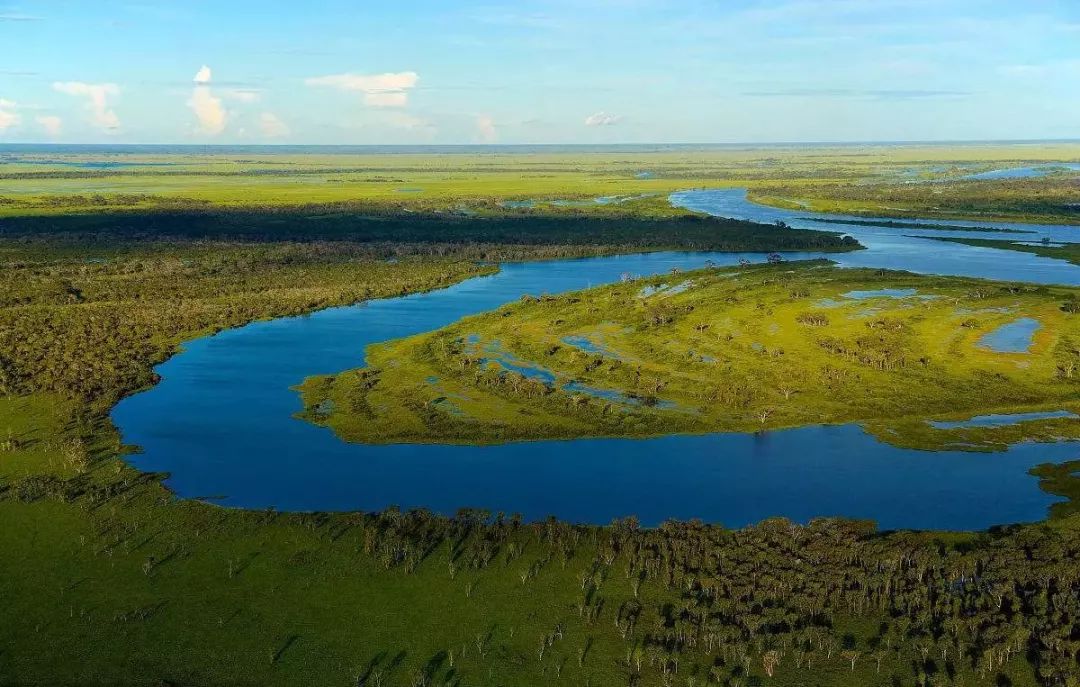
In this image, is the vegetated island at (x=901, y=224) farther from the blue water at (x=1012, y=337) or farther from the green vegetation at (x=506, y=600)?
the green vegetation at (x=506, y=600)

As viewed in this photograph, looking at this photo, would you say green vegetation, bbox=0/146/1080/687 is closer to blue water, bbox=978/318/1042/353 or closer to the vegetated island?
blue water, bbox=978/318/1042/353

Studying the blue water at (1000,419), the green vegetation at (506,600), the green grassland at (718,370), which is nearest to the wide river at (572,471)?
the green grassland at (718,370)

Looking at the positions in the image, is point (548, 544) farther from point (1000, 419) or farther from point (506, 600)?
point (1000, 419)

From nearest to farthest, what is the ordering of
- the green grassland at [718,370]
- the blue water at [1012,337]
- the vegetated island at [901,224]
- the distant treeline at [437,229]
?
the green grassland at [718,370] < the blue water at [1012,337] < the distant treeline at [437,229] < the vegetated island at [901,224]

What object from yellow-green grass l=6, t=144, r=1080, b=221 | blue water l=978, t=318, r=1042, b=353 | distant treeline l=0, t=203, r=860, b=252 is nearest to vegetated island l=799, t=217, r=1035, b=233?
yellow-green grass l=6, t=144, r=1080, b=221

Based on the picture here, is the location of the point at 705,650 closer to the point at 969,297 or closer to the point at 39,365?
the point at 39,365
